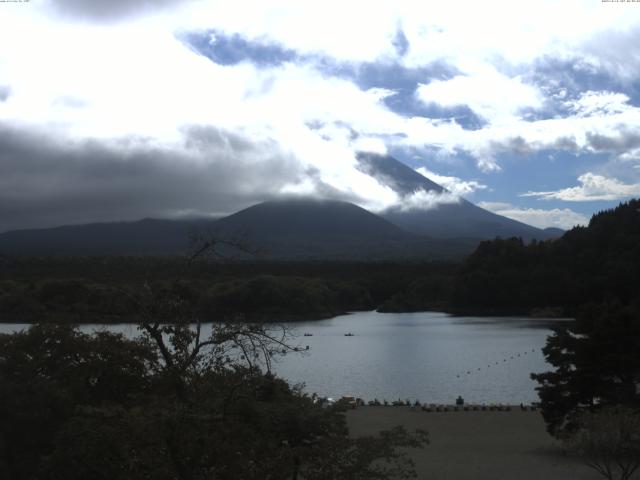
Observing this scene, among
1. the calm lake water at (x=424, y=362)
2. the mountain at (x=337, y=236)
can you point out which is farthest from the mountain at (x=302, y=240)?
the calm lake water at (x=424, y=362)

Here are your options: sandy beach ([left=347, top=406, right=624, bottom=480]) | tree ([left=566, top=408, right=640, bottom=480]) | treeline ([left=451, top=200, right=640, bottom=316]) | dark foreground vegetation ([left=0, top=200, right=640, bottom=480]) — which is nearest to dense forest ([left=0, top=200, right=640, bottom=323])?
treeline ([left=451, top=200, right=640, bottom=316])

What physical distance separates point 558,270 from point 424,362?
106ft

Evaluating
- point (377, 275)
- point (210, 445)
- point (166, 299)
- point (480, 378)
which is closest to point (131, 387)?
point (166, 299)

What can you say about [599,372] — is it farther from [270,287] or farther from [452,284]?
[452,284]

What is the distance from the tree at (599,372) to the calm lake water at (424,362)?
5065 millimetres

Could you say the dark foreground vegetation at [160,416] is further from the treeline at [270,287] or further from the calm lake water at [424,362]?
the treeline at [270,287]

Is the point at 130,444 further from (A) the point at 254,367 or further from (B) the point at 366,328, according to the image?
(B) the point at 366,328

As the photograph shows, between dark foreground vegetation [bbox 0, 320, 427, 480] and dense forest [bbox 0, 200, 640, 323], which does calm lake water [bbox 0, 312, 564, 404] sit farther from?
dense forest [bbox 0, 200, 640, 323]

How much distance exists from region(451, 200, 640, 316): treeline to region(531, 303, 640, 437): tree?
41.3m

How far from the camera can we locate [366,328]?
161 ft

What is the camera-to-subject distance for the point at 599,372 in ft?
40.2

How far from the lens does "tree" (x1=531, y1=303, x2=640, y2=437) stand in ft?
39.8

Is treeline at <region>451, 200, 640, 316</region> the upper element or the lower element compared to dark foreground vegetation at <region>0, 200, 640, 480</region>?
upper

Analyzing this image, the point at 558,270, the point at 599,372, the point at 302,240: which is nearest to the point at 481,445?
the point at 599,372
